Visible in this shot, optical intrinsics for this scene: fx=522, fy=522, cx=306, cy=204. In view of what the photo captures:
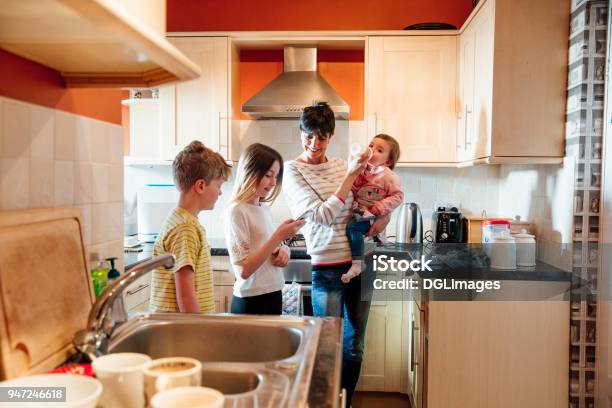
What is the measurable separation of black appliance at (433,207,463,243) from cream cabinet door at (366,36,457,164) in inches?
13.7

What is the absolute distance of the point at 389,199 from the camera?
7.87 feet

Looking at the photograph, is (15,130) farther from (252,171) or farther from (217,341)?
(252,171)

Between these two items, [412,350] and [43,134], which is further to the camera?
[412,350]

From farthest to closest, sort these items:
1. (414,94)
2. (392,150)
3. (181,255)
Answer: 1. (414,94)
2. (392,150)
3. (181,255)

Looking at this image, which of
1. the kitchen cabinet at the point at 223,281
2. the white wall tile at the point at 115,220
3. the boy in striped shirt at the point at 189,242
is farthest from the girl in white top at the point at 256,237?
the kitchen cabinet at the point at 223,281

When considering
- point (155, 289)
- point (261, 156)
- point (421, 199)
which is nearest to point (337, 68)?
point (421, 199)

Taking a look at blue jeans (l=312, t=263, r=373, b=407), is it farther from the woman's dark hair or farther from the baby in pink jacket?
the woman's dark hair

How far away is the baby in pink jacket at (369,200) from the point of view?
2281mm

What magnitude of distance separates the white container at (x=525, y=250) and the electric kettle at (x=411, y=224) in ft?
2.50

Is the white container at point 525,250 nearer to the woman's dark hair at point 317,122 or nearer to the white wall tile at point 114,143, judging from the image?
the woman's dark hair at point 317,122

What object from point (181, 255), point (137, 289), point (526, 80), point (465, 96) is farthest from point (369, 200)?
point (137, 289)

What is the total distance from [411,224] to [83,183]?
7.19 feet

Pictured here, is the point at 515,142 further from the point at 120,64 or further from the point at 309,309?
the point at 120,64

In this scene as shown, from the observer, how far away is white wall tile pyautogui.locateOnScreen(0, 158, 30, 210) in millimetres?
959
